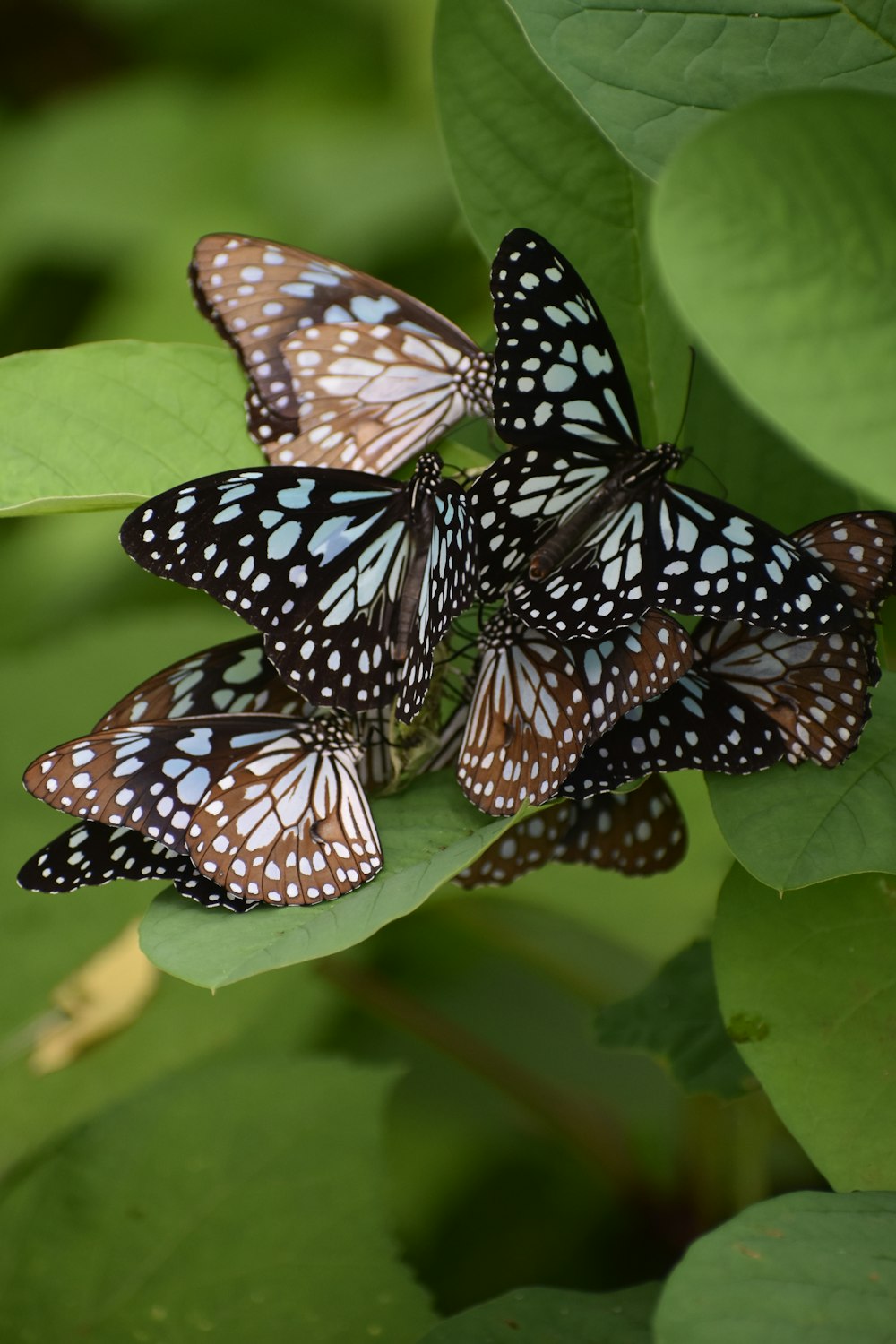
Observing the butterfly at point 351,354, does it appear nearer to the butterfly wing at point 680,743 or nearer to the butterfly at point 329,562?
the butterfly at point 329,562

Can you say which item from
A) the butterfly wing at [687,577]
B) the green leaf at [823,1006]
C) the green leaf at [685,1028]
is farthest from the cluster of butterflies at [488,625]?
the green leaf at [685,1028]

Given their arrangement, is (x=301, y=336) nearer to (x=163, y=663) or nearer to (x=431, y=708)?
(x=431, y=708)

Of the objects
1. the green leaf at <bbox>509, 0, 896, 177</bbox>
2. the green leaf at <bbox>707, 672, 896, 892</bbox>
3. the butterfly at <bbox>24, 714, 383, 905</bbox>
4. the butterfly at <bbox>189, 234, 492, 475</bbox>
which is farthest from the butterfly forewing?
the green leaf at <bbox>509, 0, 896, 177</bbox>

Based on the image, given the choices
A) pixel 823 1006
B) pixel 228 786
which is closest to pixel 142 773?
pixel 228 786

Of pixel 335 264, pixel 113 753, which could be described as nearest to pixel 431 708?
pixel 113 753

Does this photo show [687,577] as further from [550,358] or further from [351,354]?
[351,354]
